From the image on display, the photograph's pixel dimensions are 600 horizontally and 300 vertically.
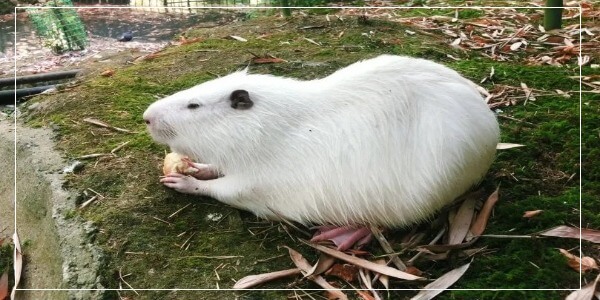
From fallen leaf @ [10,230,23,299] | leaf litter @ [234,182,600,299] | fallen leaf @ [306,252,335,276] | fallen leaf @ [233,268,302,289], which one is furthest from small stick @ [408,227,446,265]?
fallen leaf @ [10,230,23,299]

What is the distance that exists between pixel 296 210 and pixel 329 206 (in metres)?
0.12

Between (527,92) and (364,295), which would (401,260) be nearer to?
(364,295)

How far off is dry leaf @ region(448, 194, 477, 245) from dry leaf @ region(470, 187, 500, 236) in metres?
0.02

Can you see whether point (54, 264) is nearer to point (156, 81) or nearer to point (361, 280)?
point (361, 280)

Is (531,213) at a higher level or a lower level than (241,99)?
lower

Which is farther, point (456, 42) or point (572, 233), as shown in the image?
point (456, 42)

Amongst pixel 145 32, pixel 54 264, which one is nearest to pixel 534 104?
pixel 54 264

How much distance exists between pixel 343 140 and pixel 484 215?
0.52 m

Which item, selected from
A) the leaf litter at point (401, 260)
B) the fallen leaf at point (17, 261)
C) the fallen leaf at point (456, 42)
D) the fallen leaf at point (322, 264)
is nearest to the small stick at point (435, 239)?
the leaf litter at point (401, 260)

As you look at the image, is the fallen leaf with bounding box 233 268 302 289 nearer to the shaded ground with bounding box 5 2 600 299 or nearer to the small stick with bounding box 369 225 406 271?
the shaded ground with bounding box 5 2 600 299

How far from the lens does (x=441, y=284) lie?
1.69 metres

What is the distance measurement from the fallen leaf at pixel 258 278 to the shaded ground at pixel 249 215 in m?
0.02

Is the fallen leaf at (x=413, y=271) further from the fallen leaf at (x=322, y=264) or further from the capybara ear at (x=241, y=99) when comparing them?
the capybara ear at (x=241, y=99)

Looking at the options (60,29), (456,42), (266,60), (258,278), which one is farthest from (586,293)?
(60,29)
